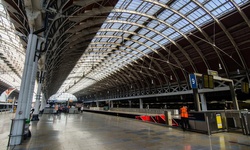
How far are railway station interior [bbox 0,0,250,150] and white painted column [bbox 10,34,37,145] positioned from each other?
5cm

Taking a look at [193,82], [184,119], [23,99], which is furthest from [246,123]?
[23,99]

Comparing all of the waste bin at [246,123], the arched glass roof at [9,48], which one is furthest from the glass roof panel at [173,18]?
the arched glass roof at [9,48]

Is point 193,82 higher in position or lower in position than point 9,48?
lower

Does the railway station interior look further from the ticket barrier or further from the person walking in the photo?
the person walking

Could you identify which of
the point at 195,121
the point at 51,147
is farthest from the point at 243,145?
A: the point at 51,147

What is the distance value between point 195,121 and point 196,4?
16246 millimetres

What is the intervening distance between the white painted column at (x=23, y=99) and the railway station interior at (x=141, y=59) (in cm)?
5

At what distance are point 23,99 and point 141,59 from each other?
32.3 m

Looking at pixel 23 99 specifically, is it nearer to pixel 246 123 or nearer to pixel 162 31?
pixel 246 123

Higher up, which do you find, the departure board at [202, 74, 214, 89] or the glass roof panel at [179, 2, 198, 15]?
the glass roof panel at [179, 2, 198, 15]

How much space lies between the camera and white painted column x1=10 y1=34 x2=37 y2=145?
7.44 meters

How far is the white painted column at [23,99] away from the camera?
744cm

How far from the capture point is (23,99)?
8203mm

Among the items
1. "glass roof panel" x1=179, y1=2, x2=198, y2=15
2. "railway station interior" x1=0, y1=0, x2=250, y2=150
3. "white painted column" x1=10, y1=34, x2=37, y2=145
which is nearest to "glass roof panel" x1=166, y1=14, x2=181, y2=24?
"railway station interior" x1=0, y1=0, x2=250, y2=150
